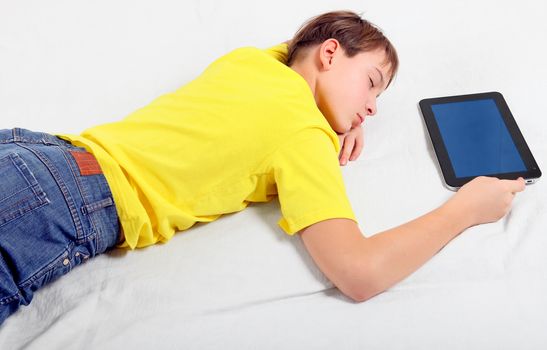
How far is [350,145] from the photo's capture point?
117cm

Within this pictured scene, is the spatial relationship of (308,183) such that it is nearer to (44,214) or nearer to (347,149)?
(347,149)

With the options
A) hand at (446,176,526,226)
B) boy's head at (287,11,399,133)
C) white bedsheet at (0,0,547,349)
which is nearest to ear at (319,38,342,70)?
boy's head at (287,11,399,133)

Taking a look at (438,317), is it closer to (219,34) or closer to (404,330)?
(404,330)

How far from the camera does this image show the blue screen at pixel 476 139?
43.1 inches

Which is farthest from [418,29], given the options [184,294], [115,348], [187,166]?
[115,348]

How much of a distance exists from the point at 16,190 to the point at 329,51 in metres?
0.62

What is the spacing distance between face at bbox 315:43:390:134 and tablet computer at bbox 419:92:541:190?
19 cm

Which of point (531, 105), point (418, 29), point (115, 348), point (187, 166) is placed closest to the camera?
point (115, 348)

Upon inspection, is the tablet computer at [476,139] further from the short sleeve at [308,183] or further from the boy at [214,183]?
the short sleeve at [308,183]

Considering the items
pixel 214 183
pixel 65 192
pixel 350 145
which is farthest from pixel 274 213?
pixel 65 192

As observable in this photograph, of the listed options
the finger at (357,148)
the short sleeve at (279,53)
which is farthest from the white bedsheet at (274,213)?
the short sleeve at (279,53)

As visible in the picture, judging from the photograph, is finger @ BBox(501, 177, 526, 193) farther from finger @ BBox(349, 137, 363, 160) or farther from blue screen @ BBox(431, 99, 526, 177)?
finger @ BBox(349, 137, 363, 160)

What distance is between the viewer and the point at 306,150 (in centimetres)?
93

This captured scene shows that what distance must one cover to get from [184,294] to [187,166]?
21cm
